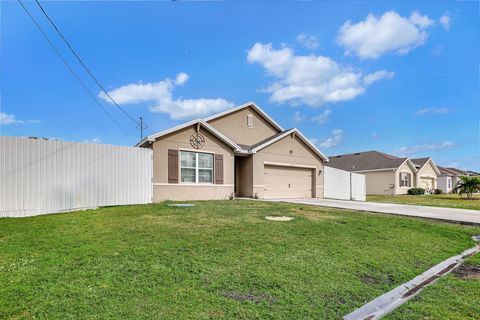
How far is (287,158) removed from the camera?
758 inches

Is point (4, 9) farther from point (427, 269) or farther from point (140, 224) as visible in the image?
point (427, 269)

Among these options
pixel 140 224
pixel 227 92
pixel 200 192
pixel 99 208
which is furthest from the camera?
pixel 227 92

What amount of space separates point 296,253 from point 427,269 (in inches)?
97.6

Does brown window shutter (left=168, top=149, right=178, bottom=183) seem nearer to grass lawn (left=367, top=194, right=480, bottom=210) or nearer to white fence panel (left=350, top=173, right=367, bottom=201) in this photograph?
grass lawn (left=367, top=194, right=480, bottom=210)

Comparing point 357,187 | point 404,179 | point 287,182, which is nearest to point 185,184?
point 287,182

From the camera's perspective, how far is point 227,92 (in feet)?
70.3

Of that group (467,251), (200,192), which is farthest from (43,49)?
(467,251)

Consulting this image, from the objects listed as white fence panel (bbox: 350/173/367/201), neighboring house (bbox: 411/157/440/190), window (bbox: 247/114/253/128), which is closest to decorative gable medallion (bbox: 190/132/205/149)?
window (bbox: 247/114/253/128)

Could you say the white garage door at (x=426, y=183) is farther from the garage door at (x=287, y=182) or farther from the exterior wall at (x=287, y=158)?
the garage door at (x=287, y=182)

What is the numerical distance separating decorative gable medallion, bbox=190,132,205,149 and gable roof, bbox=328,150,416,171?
25.9 meters

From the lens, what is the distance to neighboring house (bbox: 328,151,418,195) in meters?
→ 33.1

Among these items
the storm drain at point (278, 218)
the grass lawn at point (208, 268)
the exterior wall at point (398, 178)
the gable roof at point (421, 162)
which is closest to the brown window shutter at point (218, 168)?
the storm drain at point (278, 218)

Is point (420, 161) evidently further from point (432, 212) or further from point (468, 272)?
point (468, 272)

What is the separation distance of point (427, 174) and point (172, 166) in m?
37.2
